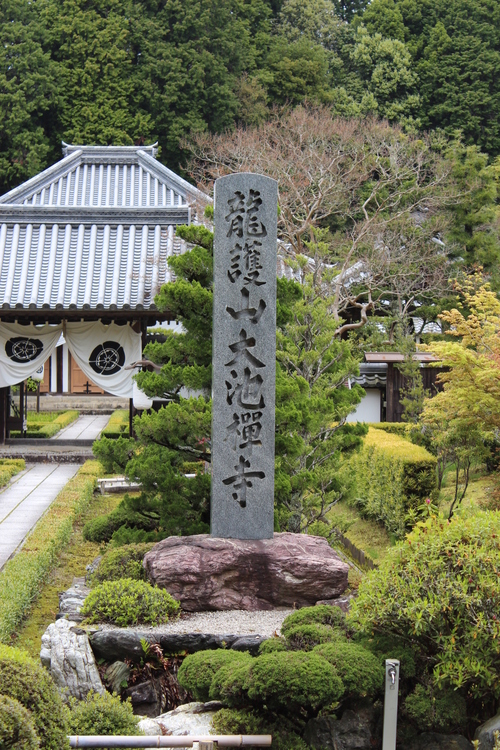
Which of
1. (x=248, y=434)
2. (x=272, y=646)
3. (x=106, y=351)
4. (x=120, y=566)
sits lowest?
(x=272, y=646)

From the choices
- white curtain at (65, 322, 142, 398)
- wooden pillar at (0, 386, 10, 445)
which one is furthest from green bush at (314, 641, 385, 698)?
wooden pillar at (0, 386, 10, 445)

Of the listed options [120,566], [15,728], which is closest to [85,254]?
[120,566]

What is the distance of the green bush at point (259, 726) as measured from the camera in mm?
4766

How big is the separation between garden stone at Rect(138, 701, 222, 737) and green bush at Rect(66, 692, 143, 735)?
0.45 feet

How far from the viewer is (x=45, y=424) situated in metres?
21.0

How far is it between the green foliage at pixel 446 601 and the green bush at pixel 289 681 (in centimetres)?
53

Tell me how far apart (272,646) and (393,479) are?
203 inches

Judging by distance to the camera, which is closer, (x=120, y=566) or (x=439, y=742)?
(x=439, y=742)

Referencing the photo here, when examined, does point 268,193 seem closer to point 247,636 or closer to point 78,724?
Result: point 247,636

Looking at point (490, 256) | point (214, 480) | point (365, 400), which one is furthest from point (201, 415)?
point (490, 256)

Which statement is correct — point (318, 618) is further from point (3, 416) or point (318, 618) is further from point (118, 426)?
point (118, 426)

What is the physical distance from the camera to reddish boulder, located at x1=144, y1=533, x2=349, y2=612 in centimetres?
662

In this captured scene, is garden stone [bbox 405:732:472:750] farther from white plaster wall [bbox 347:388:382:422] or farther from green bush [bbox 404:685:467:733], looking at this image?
white plaster wall [bbox 347:388:382:422]

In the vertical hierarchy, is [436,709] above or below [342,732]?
above
